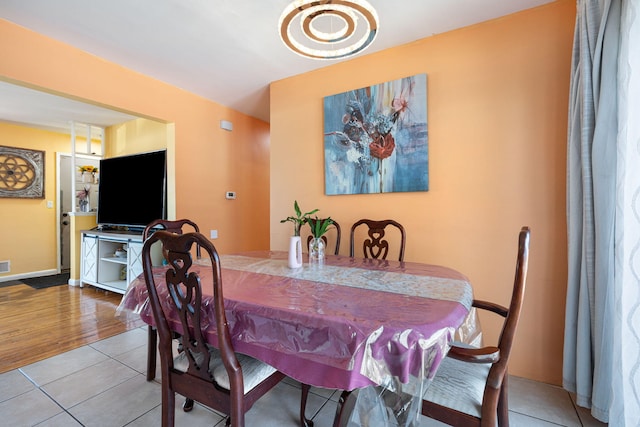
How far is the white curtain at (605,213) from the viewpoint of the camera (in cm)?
127

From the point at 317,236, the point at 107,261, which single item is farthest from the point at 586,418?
the point at 107,261

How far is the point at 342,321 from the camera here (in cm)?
92

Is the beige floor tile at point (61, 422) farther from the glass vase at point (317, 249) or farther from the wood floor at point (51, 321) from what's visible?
the glass vase at point (317, 249)

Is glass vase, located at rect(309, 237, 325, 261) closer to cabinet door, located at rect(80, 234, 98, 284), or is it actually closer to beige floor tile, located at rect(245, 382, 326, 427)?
beige floor tile, located at rect(245, 382, 326, 427)

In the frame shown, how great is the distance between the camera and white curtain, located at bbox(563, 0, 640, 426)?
1.27 meters

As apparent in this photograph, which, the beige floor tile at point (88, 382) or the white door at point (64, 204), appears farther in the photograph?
the white door at point (64, 204)

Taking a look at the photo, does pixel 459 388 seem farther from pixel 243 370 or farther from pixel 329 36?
pixel 329 36

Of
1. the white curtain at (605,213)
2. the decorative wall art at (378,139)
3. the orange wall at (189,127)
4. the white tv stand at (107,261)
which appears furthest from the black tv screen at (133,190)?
the white curtain at (605,213)

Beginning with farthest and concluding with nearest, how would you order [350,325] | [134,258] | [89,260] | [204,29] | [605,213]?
[89,260] → [134,258] → [204,29] → [605,213] → [350,325]

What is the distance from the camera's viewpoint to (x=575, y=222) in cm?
164

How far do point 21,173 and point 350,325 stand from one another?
20.0ft

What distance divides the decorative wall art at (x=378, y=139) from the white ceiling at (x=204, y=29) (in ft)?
1.37

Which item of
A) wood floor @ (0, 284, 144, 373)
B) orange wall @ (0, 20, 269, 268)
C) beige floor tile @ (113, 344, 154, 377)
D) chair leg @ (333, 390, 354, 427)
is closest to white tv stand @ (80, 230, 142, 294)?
wood floor @ (0, 284, 144, 373)

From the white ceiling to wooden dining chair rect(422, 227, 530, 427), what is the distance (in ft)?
5.85
